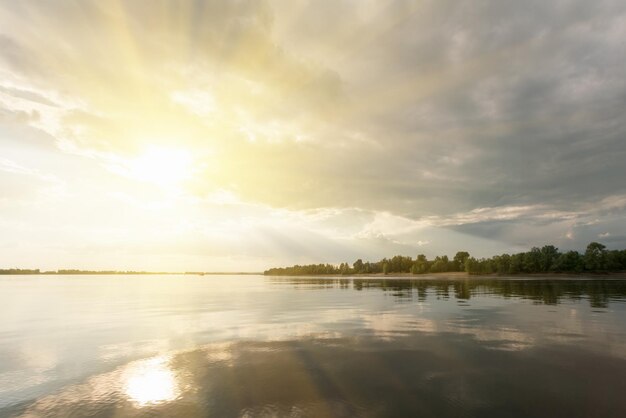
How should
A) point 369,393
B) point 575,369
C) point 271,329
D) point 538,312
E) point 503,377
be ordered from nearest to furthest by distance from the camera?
point 369,393
point 503,377
point 575,369
point 271,329
point 538,312

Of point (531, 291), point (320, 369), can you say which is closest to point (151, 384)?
point (320, 369)

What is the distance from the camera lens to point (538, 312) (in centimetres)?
4584

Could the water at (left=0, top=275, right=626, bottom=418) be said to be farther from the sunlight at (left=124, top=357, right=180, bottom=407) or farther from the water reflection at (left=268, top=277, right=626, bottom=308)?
the water reflection at (left=268, top=277, right=626, bottom=308)

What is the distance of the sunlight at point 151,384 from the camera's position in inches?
665

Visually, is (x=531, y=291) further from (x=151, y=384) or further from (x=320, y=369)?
(x=151, y=384)

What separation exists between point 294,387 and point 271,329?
60.8ft

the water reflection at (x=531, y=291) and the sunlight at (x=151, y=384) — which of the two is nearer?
the sunlight at (x=151, y=384)

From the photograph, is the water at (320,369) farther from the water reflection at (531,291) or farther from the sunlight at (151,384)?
the water reflection at (531,291)

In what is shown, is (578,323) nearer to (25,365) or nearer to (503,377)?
(503,377)

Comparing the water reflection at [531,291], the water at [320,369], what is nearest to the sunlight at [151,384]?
the water at [320,369]

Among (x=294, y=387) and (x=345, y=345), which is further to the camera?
(x=345, y=345)

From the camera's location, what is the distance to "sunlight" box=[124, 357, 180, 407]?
1689 cm

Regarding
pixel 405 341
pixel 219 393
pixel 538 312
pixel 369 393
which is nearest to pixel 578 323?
pixel 538 312

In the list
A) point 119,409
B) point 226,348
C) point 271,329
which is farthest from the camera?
point 271,329
